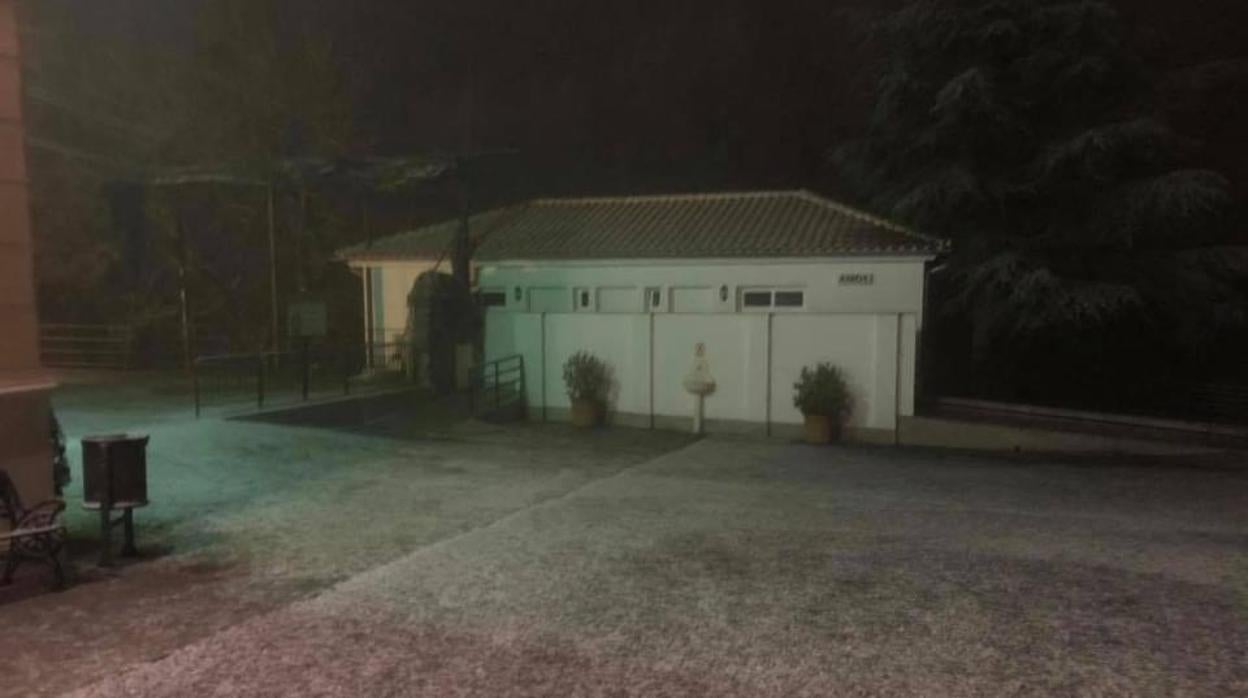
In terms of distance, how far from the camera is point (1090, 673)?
4.62 meters

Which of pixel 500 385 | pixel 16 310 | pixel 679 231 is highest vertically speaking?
pixel 679 231

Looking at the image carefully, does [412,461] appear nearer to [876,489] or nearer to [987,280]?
[876,489]

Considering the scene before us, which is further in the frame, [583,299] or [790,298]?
[583,299]

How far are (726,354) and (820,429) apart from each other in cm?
231

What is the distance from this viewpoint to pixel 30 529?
578 cm

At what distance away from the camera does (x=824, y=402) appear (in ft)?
50.2

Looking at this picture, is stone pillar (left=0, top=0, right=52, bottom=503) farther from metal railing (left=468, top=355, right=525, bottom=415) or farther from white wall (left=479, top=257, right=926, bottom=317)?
white wall (left=479, top=257, right=926, bottom=317)

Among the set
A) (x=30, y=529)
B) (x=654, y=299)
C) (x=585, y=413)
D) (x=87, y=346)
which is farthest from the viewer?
(x=87, y=346)

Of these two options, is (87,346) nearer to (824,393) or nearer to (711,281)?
(711,281)

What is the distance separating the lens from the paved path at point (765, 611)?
4.53 metres

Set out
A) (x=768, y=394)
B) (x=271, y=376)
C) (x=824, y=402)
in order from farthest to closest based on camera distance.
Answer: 1. (x=271, y=376)
2. (x=768, y=394)
3. (x=824, y=402)

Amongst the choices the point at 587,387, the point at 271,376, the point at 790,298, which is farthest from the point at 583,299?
the point at 271,376

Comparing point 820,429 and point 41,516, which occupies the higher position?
point 41,516

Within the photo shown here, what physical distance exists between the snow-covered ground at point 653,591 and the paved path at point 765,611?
0.02 meters
